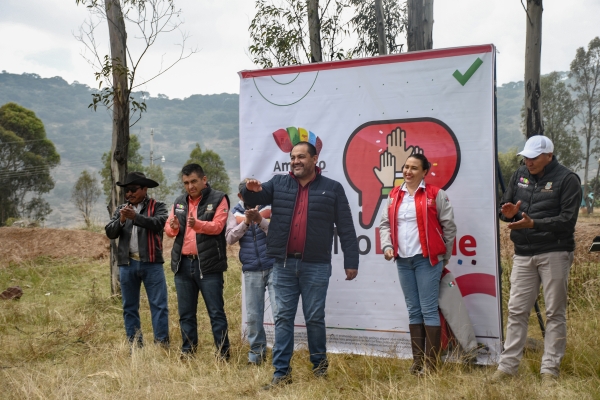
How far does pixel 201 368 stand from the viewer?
202 inches

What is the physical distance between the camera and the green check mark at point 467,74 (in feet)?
17.2

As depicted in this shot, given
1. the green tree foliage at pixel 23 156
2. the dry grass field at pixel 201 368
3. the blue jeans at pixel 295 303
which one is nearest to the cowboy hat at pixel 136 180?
the dry grass field at pixel 201 368

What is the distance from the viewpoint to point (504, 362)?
4.70 metres

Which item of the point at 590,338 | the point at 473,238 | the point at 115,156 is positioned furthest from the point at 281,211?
the point at 115,156

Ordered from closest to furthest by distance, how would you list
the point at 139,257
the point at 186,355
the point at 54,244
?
the point at 186,355 → the point at 139,257 → the point at 54,244

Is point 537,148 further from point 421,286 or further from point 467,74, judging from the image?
point 421,286

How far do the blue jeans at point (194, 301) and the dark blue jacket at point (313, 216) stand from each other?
95 cm

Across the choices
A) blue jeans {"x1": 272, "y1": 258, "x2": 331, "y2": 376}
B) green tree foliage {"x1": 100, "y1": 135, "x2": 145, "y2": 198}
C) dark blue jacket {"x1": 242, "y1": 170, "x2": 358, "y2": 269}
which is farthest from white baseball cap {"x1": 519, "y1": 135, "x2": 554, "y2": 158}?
green tree foliage {"x1": 100, "y1": 135, "x2": 145, "y2": 198}

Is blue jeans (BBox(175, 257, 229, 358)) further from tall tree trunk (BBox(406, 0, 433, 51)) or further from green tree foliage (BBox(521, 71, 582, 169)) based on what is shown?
green tree foliage (BBox(521, 71, 582, 169))

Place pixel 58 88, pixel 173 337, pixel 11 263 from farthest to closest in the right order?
pixel 58 88 → pixel 11 263 → pixel 173 337

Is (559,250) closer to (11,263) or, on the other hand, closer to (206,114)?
(11,263)

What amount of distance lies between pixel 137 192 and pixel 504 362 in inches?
138

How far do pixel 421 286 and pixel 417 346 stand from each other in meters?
0.47

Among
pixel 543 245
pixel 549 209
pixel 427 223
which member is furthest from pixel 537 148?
pixel 427 223
